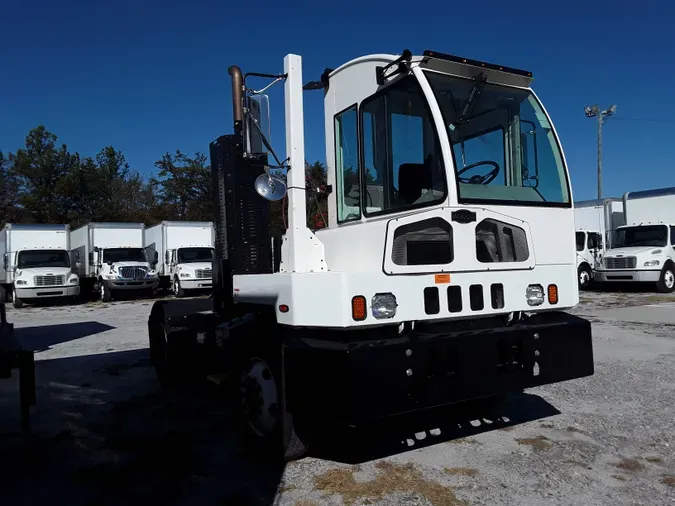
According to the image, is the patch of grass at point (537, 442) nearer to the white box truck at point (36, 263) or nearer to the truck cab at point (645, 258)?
the truck cab at point (645, 258)

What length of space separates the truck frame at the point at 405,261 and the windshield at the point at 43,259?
18.8 m

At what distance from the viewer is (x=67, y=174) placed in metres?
42.4

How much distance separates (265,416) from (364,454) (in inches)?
32.1

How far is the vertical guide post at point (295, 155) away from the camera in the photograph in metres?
4.21

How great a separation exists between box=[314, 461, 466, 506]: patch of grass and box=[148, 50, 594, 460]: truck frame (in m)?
0.42

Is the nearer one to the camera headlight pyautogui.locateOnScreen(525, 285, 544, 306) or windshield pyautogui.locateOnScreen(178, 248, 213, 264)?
headlight pyautogui.locateOnScreen(525, 285, 544, 306)

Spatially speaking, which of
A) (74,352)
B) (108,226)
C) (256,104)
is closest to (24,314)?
(108,226)

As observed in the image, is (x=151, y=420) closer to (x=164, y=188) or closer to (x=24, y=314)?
(x=24, y=314)

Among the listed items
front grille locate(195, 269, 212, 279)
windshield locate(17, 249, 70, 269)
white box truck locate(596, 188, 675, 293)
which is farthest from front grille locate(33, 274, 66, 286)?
white box truck locate(596, 188, 675, 293)

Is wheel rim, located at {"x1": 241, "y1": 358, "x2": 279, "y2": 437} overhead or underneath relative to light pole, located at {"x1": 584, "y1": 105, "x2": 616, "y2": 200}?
underneath

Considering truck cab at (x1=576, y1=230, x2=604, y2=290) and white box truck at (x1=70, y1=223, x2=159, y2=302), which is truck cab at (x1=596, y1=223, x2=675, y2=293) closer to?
truck cab at (x1=576, y1=230, x2=604, y2=290)

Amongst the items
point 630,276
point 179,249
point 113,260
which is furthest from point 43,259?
point 630,276

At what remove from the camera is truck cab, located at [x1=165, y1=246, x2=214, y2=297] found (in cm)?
2106

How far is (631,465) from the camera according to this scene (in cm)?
396
